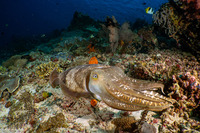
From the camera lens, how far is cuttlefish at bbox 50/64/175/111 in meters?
1.77

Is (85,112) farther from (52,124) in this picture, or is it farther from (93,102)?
(52,124)

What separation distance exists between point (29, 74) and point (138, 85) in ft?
20.1

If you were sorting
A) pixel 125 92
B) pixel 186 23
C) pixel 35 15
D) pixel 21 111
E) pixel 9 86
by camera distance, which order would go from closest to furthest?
pixel 125 92 → pixel 21 111 → pixel 9 86 → pixel 186 23 → pixel 35 15

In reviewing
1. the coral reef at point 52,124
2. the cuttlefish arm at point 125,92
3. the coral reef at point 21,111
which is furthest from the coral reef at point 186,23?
the coral reef at point 21,111

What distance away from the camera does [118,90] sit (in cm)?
204

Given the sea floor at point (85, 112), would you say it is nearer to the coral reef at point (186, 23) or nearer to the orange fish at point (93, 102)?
the orange fish at point (93, 102)

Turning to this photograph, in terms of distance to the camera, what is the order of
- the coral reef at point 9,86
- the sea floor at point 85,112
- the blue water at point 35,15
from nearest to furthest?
the sea floor at point 85,112
the coral reef at point 9,86
the blue water at point 35,15

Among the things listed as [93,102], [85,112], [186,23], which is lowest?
[85,112]

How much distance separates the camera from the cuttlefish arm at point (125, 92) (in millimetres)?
1762

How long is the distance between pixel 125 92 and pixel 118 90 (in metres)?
0.13

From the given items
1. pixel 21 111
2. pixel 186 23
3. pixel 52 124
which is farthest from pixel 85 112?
pixel 186 23

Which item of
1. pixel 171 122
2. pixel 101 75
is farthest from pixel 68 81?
pixel 171 122

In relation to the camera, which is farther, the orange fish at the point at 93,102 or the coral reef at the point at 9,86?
the coral reef at the point at 9,86

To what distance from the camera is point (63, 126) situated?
121 inches
